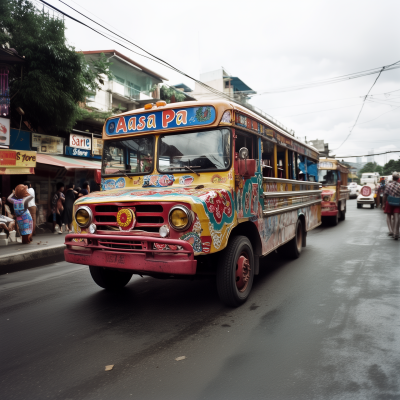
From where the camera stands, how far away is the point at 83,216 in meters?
4.52

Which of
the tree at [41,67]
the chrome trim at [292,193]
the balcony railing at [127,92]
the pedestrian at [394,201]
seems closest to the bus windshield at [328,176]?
the pedestrian at [394,201]

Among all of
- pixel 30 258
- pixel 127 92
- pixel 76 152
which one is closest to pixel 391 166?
pixel 127 92

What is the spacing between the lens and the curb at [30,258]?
7895 millimetres

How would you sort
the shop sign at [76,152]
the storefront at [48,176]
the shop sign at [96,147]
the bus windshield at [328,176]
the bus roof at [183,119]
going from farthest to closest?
1. the shop sign at [96,147]
2. the shop sign at [76,152]
3. the bus windshield at [328,176]
4. the storefront at [48,176]
5. the bus roof at [183,119]

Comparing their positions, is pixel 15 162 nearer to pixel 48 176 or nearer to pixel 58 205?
pixel 58 205

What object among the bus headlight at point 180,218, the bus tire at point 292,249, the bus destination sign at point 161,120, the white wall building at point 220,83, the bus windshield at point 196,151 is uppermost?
the white wall building at point 220,83

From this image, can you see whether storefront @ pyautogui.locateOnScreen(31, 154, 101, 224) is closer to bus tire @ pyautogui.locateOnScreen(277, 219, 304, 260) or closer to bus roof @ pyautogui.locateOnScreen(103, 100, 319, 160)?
bus tire @ pyautogui.locateOnScreen(277, 219, 304, 260)

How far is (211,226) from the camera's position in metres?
4.00

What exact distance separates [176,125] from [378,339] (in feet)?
10.8

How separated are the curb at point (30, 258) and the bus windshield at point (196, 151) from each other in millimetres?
4716

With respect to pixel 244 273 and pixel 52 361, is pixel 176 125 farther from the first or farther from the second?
pixel 52 361

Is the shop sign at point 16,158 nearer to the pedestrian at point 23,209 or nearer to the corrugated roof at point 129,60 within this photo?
the pedestrian at point 23,209

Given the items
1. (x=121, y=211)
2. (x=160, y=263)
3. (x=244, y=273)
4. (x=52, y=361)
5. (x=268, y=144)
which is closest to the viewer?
(x=52, y=361)

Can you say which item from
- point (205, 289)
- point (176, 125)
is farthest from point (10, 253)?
point (176, 125)
